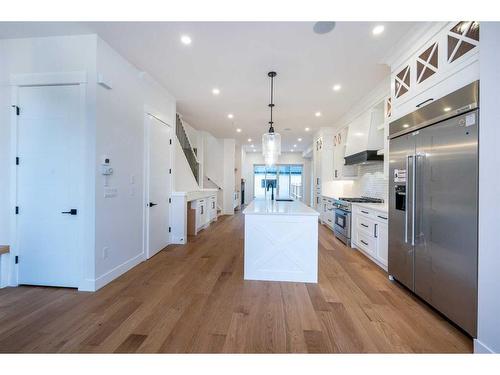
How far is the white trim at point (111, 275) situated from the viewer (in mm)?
2441

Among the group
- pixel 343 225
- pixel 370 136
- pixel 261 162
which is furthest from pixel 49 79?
pixel 261 162

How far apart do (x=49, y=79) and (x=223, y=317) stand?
3269mm

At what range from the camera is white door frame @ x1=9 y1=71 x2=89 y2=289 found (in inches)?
95.8

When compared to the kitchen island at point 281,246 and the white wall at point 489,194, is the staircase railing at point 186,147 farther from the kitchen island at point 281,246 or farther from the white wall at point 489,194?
the white wall at point 489,194

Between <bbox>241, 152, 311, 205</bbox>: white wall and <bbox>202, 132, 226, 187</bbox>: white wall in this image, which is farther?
<bbox>241, 152, 311, 205</bbox>: white wall

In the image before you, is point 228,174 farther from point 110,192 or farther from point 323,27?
point 323,27

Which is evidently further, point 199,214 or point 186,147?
point 186,147

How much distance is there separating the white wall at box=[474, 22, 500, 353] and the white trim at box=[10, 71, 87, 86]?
12.2 ft

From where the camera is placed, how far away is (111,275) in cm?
270

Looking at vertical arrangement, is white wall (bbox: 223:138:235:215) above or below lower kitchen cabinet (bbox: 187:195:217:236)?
above

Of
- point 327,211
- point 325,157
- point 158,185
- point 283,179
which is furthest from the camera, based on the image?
point 283,179

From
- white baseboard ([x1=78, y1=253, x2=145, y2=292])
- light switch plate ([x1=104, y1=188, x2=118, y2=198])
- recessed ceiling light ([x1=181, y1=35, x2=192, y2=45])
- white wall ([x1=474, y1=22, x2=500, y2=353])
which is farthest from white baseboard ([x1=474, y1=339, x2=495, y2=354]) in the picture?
recessed ceiling light ([x1=181, y1=35, x2=192, y2=45])

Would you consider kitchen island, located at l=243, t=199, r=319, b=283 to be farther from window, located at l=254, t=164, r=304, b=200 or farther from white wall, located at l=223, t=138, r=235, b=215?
window, located at l=254, t=164, r=304, b=200

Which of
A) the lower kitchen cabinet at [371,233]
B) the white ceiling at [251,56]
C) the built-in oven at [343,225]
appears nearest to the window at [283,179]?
the built-in oven at [343,225]
